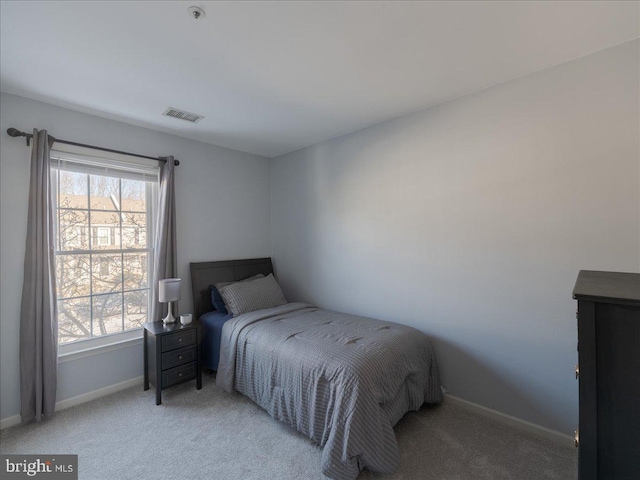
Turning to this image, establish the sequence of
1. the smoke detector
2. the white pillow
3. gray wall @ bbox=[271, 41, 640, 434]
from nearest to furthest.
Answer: the smoke detector
gray wall @ bbox=[271, 41, 640, 434]
the white pillow

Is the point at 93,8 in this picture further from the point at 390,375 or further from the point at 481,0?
the point at 390,375

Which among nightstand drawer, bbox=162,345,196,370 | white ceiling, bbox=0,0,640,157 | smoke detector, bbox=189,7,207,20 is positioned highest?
white ceiling, bbox=0,0,640,157

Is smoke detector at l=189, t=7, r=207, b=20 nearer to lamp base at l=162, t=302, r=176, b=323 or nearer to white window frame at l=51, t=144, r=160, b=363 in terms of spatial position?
white window frame at l=51, t=144, r=160, b=363

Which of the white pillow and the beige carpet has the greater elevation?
the white pillow

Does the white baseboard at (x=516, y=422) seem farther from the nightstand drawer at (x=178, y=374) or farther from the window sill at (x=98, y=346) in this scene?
the window sill at (x=98, y=346)

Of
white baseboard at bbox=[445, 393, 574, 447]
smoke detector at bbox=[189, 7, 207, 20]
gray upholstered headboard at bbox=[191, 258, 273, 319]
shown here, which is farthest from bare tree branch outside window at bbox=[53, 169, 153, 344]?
white baseboard at bbox=[445, 393, 574, 447]

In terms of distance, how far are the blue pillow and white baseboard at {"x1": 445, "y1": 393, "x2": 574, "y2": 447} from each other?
233cm

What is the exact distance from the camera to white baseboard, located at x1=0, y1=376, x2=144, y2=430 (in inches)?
87.2

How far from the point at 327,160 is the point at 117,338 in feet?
9.39

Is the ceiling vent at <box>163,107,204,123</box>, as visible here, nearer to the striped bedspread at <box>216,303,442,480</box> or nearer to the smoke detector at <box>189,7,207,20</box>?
the smoke detector at <box>189,7,207,20</box>

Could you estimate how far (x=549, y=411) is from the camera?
2037 millimetres

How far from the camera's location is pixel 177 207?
3186mm

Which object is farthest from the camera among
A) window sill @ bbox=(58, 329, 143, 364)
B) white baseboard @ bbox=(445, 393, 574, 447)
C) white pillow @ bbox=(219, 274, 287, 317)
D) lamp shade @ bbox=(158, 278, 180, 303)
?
white pillow @ bbox=(219, 274, 287, 317)

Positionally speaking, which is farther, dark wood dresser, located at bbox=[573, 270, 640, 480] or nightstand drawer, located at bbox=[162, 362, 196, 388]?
nightstand drawer, located at bbox=[162, 362, 196, 388]
